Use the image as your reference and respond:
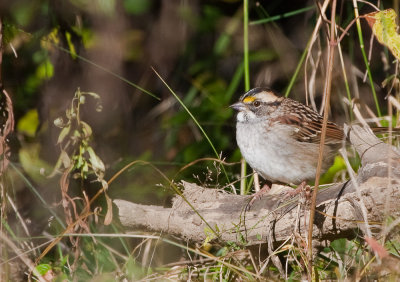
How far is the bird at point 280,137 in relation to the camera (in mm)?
3654

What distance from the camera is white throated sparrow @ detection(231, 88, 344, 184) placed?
12.0 ft

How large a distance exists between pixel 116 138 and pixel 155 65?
625 mm

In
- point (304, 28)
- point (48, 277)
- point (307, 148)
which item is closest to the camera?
point (48, 277)

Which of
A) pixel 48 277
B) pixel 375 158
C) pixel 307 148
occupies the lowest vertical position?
pixel 48 277

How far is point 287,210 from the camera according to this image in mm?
Answer: 3059

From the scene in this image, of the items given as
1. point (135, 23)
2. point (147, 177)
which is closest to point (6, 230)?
point (147, 177)

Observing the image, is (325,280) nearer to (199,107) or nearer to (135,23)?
(199,107)

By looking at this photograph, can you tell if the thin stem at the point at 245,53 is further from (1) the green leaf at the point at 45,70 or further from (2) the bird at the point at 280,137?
(1) the green leaf at the point at 45,70

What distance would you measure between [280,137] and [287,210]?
2.53 ft

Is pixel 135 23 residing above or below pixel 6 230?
above

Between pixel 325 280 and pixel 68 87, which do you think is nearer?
pixel 325 280

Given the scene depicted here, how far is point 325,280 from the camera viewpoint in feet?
9.61

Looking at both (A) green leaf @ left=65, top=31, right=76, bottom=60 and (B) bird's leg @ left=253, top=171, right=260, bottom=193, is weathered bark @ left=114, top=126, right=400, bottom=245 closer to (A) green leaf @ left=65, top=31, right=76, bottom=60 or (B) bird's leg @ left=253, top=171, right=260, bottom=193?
(B) bird's leg @ left=253, top=171, right=260, bottom=193

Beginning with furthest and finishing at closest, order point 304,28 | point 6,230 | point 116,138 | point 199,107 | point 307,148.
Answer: point 304,28, point 116,138, point 199,107, point 307,148, point 6,230
